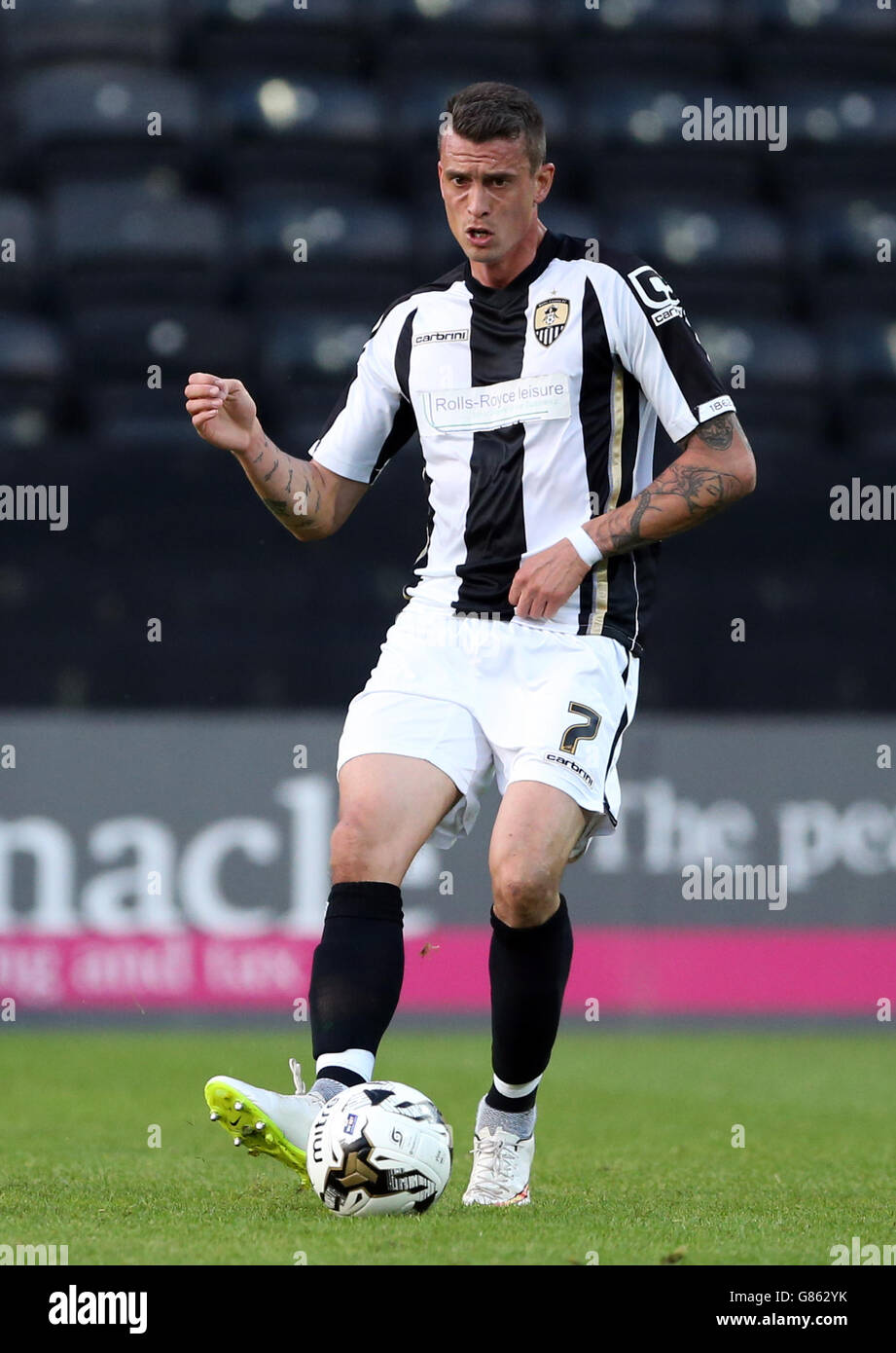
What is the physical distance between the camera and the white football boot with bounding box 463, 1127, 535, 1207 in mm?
4016

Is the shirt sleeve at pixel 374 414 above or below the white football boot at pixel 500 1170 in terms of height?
above

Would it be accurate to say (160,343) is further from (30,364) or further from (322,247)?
(322,247)

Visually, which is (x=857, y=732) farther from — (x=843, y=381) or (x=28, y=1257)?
(x=28, y=1257)

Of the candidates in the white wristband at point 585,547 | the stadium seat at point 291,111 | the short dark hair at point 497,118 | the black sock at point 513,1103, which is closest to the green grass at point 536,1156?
the black sock at point 513,1103

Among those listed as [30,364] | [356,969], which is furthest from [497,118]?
[30,364]

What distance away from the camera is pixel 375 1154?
357 centimetres

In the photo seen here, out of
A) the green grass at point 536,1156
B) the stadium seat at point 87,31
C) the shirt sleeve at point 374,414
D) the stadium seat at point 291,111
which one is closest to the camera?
the green grass at point 536,1156

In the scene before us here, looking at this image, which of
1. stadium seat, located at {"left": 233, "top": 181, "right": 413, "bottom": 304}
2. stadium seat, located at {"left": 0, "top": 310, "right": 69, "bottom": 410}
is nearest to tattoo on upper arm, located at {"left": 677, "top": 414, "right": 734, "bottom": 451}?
stadium seat, located at {"left": 0, "top": 310, "right": 69, "bottom": 410}

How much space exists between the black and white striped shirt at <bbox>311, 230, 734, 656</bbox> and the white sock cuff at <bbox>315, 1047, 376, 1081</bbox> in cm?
93

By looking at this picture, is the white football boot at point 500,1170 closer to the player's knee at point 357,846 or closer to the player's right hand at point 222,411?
the player's knee at point 357,846

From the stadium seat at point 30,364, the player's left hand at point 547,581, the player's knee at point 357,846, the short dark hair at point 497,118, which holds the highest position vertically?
the stadium seat at point 30,364

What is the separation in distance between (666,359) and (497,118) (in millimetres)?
587

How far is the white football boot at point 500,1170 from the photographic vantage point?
4.02 metres

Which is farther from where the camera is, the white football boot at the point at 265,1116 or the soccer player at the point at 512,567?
the soccer player at the point at 512,567
